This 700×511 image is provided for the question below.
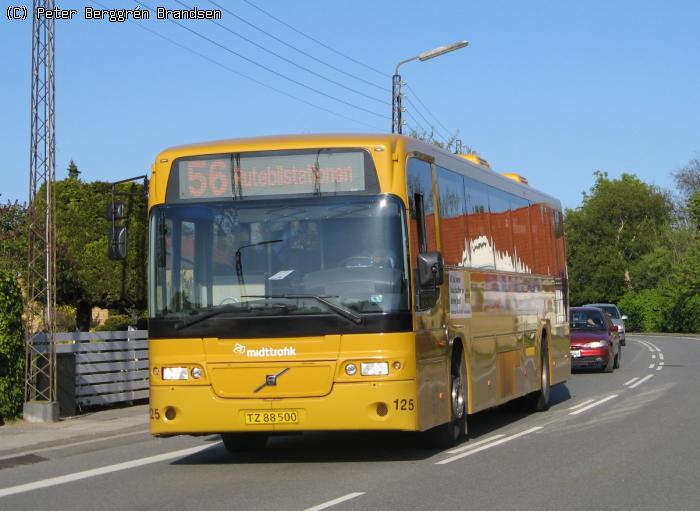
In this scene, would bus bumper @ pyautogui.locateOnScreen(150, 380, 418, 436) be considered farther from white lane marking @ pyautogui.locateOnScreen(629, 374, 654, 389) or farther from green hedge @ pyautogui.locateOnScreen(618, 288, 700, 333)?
green hedge @ pyautogui.locateOnScreen(618, 288, 700, 333)

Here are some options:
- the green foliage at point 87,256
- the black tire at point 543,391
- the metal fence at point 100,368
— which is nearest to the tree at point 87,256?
the green foliage at point 87,256

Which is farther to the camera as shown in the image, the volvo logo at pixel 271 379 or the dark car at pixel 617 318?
the dark car at pixel 617 318

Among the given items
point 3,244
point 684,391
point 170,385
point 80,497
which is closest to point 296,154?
point 170,385

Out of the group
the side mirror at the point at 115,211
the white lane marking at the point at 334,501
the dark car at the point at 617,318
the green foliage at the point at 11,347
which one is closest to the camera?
the white lane marking at the point at 334,501

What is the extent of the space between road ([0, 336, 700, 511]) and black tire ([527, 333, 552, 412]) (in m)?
1.01

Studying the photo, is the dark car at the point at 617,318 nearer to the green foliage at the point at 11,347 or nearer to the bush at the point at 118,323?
the bush at the point at 118,323

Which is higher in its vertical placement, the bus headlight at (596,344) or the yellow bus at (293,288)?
the yellow bus at (293,288)

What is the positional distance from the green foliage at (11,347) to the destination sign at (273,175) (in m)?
6.13

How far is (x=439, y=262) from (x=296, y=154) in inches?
70.2

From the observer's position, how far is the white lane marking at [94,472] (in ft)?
37.6

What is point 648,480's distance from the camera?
10.9 meters

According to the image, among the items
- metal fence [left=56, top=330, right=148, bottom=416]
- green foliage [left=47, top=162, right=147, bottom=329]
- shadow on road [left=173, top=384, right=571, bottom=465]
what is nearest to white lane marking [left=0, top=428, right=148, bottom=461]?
shadow on road [left=173, top=384, right=571, bottom=465]

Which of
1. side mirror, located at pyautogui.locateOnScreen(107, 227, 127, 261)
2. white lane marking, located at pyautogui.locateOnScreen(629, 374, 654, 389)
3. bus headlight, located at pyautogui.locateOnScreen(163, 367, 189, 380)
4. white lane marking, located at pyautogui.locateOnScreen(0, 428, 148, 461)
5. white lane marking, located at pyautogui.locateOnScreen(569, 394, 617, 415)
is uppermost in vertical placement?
side mirror, located at pyautogui.locateOnScreen(107, 227, 127, 261)

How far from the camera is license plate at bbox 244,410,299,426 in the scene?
12.0 meters
